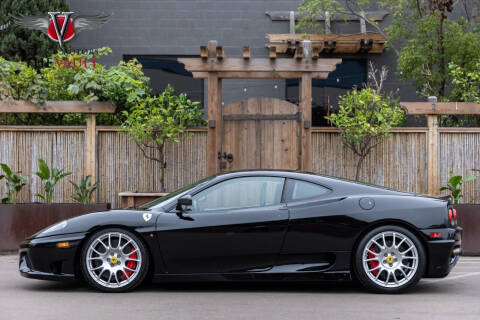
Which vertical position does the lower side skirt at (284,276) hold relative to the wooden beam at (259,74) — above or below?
below

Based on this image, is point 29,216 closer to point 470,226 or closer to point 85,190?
point 85,190

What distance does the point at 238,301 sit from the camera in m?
7.18

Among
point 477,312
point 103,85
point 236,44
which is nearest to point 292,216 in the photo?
point 477,312

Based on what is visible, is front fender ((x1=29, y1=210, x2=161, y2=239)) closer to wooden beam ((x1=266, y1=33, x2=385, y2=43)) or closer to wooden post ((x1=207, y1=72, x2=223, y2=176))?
wooden post ((x1=207, y1=72, x2=223, y2=176))

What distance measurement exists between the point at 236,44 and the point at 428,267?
1257 centimetres

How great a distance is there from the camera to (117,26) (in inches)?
756

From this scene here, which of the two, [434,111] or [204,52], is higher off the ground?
[204,52]

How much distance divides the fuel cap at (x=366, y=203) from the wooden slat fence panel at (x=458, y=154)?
5.15m

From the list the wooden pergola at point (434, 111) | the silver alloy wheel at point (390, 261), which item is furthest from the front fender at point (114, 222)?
the wooden pergola at point (434, 111)

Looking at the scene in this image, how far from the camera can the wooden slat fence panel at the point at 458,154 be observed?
12445mm

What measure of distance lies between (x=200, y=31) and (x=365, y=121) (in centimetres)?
827

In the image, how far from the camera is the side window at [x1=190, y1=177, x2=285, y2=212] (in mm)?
7770

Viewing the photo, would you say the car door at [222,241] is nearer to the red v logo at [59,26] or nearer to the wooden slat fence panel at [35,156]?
the wooden slat fence panel at [35,156]

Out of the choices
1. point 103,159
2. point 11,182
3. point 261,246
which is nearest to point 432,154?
point 103,159
